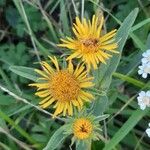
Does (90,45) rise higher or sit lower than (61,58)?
higher

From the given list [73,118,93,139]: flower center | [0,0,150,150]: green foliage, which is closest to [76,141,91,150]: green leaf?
[0,0,150,150]: green foliage

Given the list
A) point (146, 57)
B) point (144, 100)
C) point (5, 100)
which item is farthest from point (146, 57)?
point (5, 100)

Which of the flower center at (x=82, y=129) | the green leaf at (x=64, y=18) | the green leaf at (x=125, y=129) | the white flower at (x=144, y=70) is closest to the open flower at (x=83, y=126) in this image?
the flower center at (x=82, y=129)

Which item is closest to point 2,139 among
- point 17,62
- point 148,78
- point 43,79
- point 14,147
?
point 14,147

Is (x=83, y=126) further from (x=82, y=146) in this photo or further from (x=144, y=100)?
(x=144, y=100)

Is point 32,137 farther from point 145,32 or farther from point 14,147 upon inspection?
point 145,32
